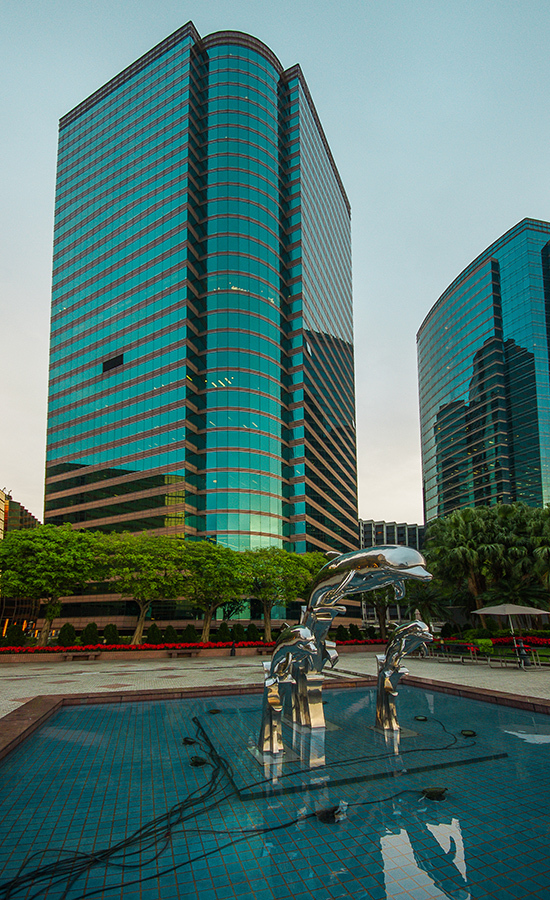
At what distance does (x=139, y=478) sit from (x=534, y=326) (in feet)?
275

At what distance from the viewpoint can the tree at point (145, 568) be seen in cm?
3709

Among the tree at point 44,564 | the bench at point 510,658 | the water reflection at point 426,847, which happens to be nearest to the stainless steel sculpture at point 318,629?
the water reflection at point 426,847

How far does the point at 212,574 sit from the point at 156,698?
78.1 feet

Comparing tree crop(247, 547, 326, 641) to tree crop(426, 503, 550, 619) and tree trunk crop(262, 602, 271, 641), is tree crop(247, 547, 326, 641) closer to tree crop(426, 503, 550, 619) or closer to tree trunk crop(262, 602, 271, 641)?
tree trunk crop(262, 602, 271, 641)

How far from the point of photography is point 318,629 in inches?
421

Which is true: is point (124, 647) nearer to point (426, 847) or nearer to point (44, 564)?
point (44, 564)

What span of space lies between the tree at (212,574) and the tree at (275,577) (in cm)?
107

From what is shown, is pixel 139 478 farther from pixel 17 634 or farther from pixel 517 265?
pixel 517 265

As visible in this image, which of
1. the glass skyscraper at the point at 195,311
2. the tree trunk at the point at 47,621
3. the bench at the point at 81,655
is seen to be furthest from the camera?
the glass skyscraper at the point at 195,311

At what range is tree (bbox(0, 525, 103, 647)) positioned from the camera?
3438 cm

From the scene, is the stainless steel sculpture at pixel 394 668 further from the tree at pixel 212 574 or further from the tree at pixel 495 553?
the tree at pixel 212 574

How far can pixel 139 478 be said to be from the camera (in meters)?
64.2

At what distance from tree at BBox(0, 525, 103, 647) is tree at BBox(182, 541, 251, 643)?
7.32 meters

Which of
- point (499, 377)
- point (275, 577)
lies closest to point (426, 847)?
point (275, 577)
